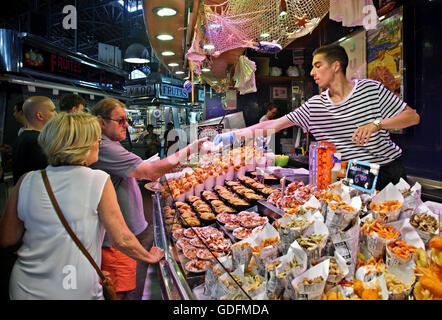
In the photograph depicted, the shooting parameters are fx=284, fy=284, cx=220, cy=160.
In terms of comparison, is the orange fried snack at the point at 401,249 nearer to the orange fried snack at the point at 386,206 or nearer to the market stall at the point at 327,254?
the market stall at the point at 327,254

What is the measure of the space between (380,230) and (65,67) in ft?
23.7

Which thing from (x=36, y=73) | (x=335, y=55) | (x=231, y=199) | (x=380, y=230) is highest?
(x=36, y=73)

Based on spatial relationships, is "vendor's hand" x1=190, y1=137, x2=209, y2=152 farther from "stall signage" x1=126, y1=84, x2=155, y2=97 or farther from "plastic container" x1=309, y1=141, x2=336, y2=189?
"stall signage" x1=126, y1=84, x2=155, y2=97

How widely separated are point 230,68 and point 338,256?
6375 mm

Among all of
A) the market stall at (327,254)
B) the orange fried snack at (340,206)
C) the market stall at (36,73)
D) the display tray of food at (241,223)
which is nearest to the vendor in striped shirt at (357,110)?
the market stall at (327,254)

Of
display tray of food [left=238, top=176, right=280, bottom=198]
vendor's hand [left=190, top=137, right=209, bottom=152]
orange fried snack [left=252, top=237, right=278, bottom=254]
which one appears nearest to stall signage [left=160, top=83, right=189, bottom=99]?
display tray of food [left=238, top=176, right=280, bottom=198]

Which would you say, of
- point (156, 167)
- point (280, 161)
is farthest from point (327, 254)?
point (280, 161)

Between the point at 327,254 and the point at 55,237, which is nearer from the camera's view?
the point at 327,254

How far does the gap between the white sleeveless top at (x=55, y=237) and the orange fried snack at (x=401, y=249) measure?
138 centimetres

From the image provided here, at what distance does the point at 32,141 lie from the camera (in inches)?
123

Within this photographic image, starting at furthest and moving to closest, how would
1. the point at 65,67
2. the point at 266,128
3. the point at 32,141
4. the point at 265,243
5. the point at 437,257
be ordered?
the point at 65,67, the point at 32,141, the point at 266,128, the point at 265,243, the point at 437,257

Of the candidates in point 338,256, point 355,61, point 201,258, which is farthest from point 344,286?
point 355,61

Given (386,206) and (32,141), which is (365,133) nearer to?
(386,206)

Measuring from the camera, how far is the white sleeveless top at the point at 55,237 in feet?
4.60
